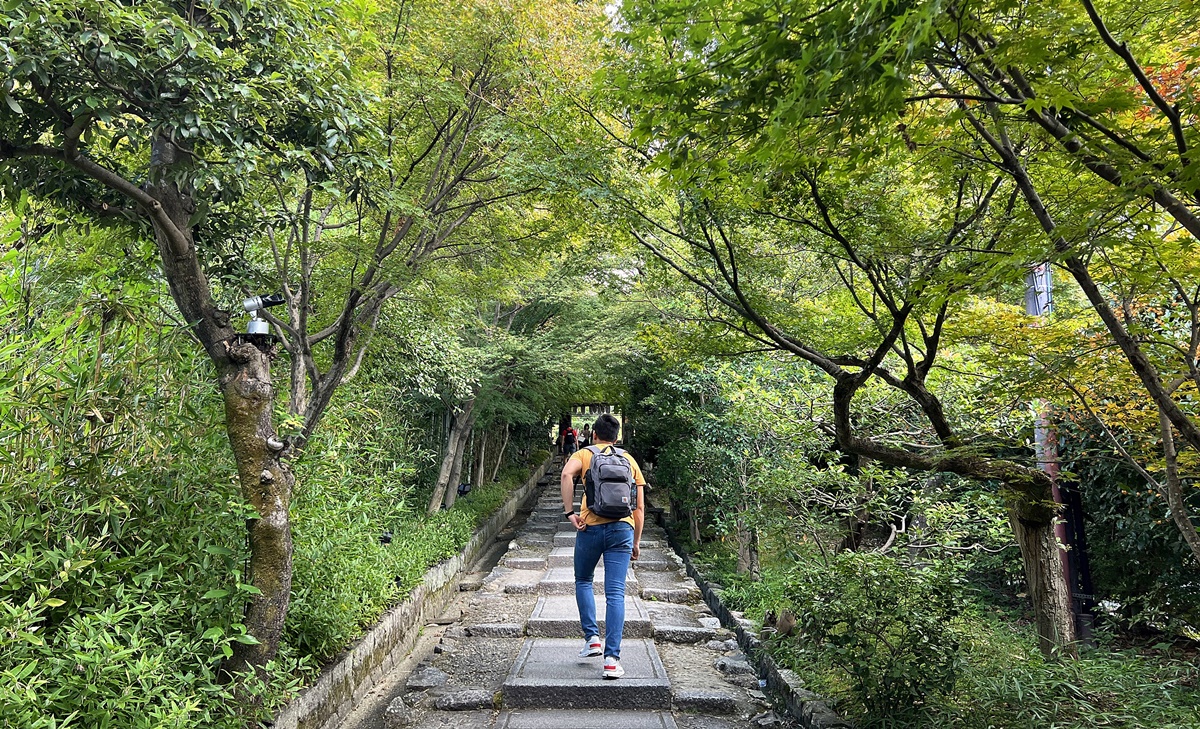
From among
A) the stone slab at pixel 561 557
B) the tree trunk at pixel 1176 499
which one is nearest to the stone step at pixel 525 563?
the stone slab at pixel 561 557

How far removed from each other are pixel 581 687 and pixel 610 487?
1190mm

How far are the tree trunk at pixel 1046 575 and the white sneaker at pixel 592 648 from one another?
253 cm

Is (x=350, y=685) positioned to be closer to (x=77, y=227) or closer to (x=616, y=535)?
(x=616, y=535)

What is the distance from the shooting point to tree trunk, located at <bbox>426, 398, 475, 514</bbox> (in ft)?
32.0

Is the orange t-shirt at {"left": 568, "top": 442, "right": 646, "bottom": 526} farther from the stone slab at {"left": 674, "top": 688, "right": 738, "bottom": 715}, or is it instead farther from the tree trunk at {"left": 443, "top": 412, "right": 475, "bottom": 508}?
the tree trunk at {"left": 443, "top": 412, "right": 475, "bottom": 508}

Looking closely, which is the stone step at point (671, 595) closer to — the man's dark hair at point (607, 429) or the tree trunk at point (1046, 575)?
the man's dark hair at point (607, 429)

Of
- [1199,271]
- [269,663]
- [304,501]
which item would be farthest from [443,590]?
[1199,271]

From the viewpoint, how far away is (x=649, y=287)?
6.17 metres

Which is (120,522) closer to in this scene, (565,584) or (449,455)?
(565,584)

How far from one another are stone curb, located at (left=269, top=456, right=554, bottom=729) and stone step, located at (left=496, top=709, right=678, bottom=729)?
1.00 metres

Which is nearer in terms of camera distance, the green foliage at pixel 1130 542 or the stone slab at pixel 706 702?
the stone slab at pixel 706 702

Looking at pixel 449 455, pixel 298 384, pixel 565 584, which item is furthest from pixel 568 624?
pixel 449 455

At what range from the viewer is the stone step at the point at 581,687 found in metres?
4.04

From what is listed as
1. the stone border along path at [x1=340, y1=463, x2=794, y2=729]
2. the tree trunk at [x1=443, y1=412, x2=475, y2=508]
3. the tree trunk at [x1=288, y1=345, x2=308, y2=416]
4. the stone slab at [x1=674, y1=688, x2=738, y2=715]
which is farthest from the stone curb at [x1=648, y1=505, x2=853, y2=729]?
the tree trunk at [x1=443, y1=412, x2=475, y2=508]
